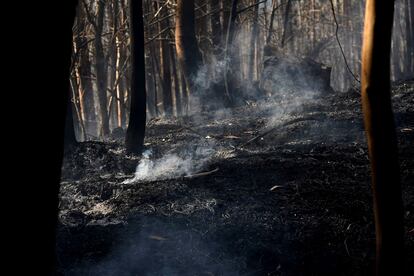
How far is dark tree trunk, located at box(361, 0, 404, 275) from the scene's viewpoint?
10.8ft

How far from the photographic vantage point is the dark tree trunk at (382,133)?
10.8ft

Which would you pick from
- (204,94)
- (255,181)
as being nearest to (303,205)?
(255,181)

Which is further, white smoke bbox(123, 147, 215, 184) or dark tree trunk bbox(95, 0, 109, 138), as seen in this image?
dark tree trunk bbox(95, 0, 109, 138)

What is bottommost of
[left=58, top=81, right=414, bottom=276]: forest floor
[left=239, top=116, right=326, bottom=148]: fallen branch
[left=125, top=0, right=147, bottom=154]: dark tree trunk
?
[left=58, top=81, right=414, bottom=276]: forest floor

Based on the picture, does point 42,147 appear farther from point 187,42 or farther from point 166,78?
point 166,78

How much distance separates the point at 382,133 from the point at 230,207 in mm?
2513

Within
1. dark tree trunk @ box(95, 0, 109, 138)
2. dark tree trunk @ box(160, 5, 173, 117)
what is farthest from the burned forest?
dark tree trunk @ box(95, 0, 109, 138)

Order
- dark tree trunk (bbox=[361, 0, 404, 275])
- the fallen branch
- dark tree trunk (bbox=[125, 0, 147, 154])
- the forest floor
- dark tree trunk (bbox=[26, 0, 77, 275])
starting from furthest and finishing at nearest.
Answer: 1. the fallen branch
2. dark tree trunk (bbox=[125, 0, 147, 154])
3. the forest floor
4. dark tree trunk (bbox=[361, 0, 404, 275])
5. dark tree trunk (bbox=[26, 0, 77, 275])

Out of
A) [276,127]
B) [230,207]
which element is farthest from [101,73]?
[230,207]

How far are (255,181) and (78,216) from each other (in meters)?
2.04

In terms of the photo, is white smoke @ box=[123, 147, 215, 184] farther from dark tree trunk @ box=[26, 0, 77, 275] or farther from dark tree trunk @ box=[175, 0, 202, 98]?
dark tree trunk @ box=[175, 0, 202, 98]

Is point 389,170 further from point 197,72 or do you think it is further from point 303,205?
point 197,72

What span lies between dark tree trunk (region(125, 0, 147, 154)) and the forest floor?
26 cm

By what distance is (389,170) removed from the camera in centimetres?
338
